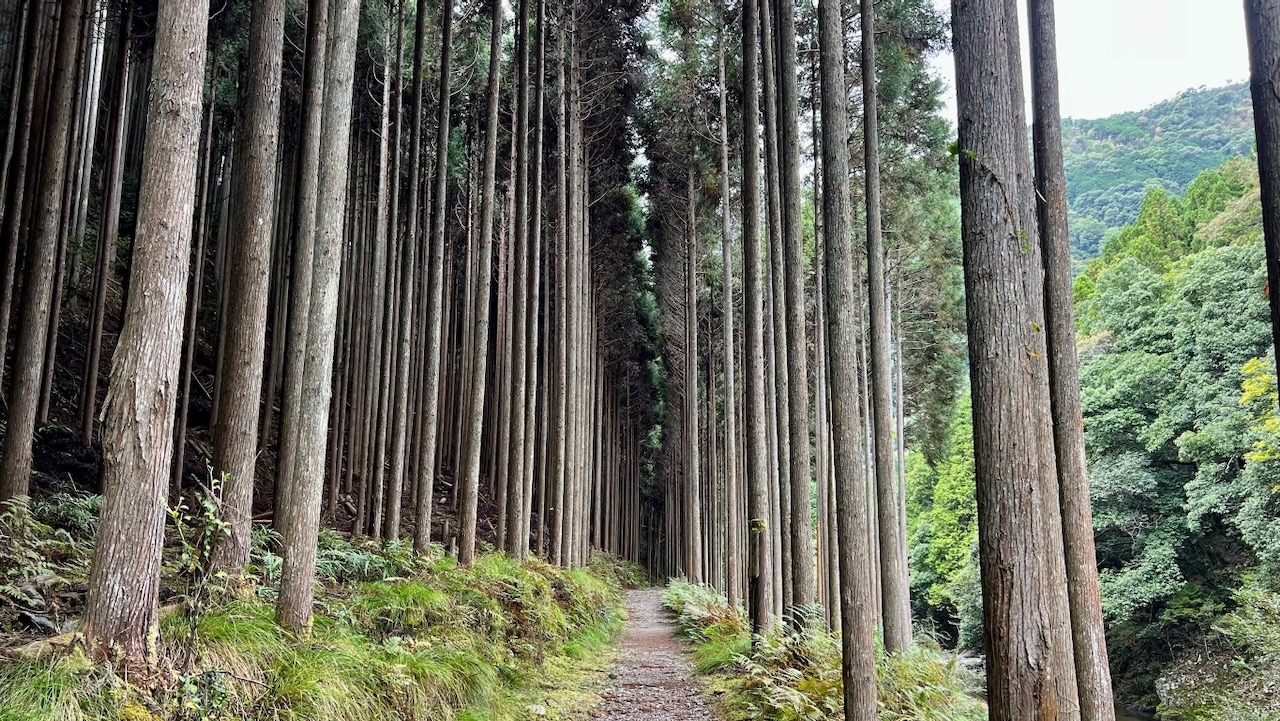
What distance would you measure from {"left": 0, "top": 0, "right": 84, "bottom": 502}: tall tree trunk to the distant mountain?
47.8m

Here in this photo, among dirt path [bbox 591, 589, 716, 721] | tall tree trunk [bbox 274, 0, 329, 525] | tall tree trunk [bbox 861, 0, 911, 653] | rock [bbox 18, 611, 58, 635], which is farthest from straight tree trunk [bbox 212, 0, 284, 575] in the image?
tall tree trunk [bbox 861, 0, 911, 653]

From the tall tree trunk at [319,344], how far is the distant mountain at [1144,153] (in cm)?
4687

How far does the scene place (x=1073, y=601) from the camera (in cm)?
533

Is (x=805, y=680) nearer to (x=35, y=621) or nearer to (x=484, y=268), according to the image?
(x=35, y=621)

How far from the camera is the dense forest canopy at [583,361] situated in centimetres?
388

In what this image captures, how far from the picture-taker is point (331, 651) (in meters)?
5.14

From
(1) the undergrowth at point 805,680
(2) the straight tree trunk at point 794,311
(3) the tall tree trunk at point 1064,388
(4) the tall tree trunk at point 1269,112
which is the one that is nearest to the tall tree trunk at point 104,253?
(2) the straight tree trunk at point 794,311

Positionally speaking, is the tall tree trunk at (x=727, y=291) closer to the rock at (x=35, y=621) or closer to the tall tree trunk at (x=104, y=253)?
the tall tree trunk at (x=104, y=253)

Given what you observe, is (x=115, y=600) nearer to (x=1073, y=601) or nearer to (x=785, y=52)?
(x=1073, y=601)

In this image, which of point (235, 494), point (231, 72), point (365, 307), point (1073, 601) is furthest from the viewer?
point (231, 72)

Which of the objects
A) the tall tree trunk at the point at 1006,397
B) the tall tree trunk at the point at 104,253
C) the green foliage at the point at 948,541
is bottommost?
the green foliage at the point at 948,541

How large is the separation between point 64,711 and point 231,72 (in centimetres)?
1880

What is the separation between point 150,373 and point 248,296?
2.27 meters

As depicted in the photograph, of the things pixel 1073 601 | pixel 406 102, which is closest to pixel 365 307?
pixel 406 102
